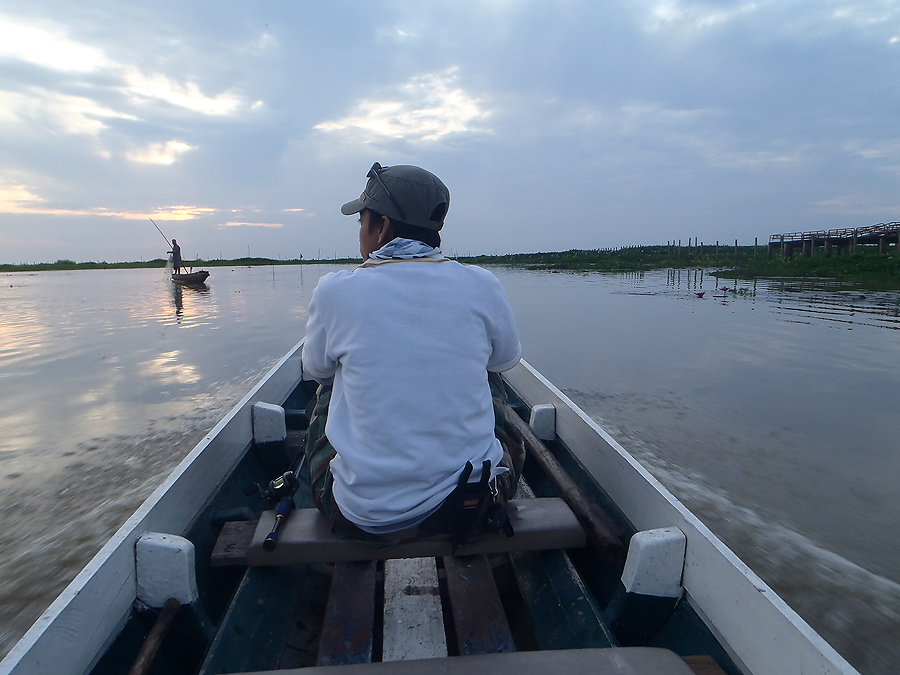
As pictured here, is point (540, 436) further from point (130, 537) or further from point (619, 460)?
point (130, 537)

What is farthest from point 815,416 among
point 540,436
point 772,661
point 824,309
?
point 824,309

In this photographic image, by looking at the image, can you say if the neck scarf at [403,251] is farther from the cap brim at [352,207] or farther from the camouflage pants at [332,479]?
the camouflage pants at [332,479]

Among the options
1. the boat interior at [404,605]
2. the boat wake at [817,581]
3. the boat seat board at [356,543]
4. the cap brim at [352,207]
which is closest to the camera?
the boat interior at [404,605]

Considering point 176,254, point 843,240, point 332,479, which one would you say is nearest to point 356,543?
point 332,479

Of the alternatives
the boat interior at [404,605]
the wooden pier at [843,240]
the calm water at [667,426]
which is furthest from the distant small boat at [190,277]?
the wooden pier at [843,240]

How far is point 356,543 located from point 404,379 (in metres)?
0.69

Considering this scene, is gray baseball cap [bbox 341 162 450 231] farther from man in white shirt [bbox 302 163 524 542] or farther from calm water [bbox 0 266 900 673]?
calm water [bbox 0 266 900 673]

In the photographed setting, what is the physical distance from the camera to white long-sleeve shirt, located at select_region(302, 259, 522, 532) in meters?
1.57

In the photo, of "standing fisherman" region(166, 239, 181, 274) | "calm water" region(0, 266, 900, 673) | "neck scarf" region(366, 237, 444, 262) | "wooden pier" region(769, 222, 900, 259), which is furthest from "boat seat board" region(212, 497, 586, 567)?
"wooden pier" region(769, 222, 900, 259)

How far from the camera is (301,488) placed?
316cm

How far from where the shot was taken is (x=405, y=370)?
1.56 m

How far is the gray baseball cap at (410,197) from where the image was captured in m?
1.82

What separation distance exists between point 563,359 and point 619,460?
7.54m

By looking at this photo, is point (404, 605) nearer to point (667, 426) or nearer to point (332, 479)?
point (332, 479)
